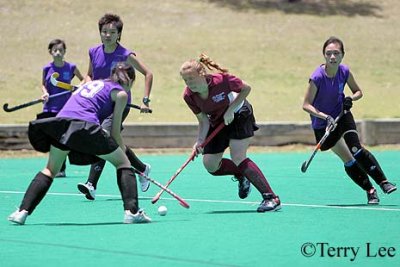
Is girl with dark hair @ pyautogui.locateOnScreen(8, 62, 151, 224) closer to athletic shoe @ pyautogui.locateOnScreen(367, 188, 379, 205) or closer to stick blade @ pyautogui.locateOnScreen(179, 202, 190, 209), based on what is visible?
stick blade @ pyautogui.locateOnScreen(179, 202, 190, 209)

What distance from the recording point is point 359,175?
31.2ft

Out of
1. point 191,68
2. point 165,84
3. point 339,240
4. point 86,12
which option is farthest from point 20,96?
point 339,240

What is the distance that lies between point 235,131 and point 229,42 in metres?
18.0

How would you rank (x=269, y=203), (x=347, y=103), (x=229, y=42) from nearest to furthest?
(x=269, y=203) < (x=347, y=103) < (x=229, y=42)

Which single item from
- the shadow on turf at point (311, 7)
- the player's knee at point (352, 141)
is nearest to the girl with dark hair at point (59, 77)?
the player's knee at point (352, 141)

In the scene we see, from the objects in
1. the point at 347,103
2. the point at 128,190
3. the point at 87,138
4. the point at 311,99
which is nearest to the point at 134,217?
the point at 128,190

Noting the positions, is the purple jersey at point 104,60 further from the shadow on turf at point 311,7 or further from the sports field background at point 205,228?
the shadow on turf at point 311,7

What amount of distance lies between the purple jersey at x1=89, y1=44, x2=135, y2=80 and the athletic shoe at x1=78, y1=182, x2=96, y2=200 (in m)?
1.10

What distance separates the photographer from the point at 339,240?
7.04m

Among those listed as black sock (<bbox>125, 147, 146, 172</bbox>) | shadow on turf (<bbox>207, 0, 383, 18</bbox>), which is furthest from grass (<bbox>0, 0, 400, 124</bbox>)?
black sock (<bbox>125, 147, 146, 172</bbox>)

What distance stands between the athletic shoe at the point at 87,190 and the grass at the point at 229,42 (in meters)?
9.20

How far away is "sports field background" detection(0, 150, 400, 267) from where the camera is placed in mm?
6429

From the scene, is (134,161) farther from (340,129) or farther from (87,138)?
(87,138)

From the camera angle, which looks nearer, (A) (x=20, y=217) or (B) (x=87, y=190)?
(A) (x=20, y=217)
